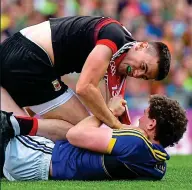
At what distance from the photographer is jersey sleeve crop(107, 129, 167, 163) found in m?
6.15

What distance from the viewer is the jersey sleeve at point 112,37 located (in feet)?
21.7

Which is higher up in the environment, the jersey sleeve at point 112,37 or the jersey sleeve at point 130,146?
the jersey sleeve at point 112,37

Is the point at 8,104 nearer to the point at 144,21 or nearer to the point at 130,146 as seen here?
the point at 130,146

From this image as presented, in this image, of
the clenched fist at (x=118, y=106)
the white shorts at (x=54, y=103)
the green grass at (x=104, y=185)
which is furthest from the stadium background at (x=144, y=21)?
the green grass at (x=104, y=185)

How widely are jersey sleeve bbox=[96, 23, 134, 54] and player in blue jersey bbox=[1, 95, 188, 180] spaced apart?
586 millimetres

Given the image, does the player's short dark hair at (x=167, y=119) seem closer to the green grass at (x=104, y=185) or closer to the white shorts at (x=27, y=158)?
the green grass at (x=104, y=185)

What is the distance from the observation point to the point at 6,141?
640cm

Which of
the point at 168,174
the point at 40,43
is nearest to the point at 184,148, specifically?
the point at 168,174

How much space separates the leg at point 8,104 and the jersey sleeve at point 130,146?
1.39 metres

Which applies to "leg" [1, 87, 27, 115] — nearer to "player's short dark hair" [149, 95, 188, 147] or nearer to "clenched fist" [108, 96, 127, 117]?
"clenched fist" [108, 96, 127, 117]

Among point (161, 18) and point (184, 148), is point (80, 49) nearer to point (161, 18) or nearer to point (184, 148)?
point (184, 148)

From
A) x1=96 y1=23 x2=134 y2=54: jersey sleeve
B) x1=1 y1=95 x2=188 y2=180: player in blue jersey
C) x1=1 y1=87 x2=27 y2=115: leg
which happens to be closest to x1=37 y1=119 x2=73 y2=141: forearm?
x1=1 y1=87 x2=27 y2=115: leg

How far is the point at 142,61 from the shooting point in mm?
6840

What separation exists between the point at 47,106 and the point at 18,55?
0.58 meters
